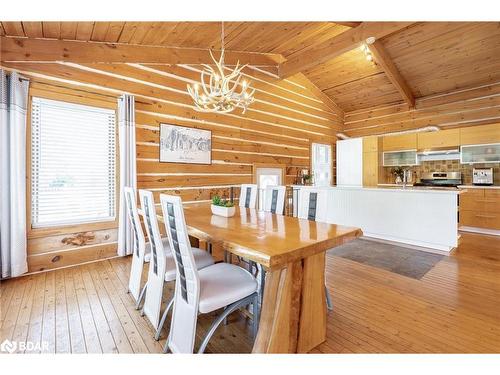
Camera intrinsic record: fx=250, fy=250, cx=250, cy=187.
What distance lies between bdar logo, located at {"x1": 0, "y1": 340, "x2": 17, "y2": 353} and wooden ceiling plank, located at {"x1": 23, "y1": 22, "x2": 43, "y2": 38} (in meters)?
3.12

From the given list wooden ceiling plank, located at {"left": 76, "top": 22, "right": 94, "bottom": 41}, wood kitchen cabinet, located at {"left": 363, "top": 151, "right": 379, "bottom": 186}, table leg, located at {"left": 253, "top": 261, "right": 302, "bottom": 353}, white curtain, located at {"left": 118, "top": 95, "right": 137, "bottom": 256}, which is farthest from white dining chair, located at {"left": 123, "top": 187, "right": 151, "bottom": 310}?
wood kitchen cabinet, located at {"left": 363, "top": 151, "right": 379, "bottom": 186}

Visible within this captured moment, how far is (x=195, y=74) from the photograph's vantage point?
4.49 m

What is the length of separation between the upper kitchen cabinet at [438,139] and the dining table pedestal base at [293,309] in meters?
5.51

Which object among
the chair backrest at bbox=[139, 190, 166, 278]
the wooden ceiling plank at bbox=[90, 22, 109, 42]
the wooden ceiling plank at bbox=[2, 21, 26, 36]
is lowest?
the chair backrest at bbox=[139, 190, 166, 278]

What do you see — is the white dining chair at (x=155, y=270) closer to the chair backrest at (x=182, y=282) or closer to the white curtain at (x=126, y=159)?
the chair backrest at (x=182, y=282)

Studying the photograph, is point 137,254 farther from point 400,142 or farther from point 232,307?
point 400,142

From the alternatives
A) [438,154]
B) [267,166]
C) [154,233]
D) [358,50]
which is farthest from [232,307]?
[438,154]

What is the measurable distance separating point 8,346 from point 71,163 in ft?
7.35

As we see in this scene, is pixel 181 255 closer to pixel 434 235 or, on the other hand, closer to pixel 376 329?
pixel 376 329

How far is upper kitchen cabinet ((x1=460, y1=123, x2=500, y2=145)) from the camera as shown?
4.92 m

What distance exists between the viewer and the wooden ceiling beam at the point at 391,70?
477cm

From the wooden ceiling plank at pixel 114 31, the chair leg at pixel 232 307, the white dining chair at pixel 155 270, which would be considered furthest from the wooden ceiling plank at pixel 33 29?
the chair leg at pixel 232 307

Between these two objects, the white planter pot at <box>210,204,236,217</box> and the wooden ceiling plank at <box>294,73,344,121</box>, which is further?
the wooden ceiling plank at <box>294,73,344,121</box>

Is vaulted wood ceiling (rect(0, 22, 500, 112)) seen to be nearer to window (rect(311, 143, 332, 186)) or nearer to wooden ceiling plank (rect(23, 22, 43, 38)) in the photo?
Answer: wooden ceiling plank (rect(23, 22, 43, 38))
